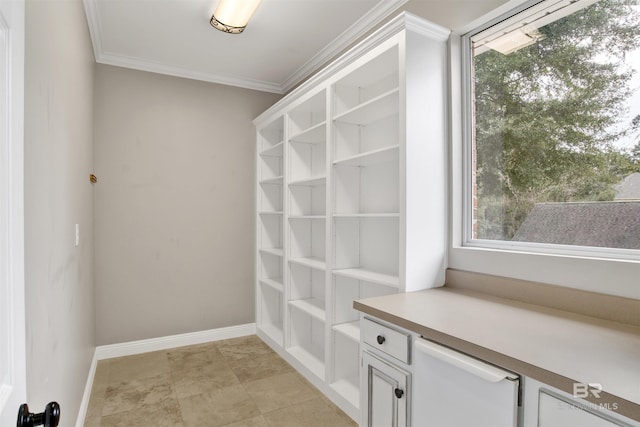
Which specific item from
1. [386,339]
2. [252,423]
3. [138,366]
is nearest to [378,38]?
[386,339]

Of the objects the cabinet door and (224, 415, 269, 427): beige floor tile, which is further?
(224, 415, 269, 427): beige floor tile

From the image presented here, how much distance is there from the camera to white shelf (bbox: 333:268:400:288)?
2.02 meters

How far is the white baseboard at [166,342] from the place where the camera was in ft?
10.7

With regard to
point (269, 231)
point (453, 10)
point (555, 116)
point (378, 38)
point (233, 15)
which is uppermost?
point (233, 15)

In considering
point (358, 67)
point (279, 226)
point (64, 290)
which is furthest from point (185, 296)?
point (358, 67)

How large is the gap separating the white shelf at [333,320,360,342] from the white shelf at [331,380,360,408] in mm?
382

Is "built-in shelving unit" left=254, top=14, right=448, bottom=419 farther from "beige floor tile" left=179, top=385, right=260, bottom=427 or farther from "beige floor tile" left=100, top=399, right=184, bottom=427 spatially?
"beige floor tile" left=100, top=399, right=184, bottom=427

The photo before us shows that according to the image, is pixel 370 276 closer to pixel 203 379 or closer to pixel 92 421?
pixel 203 379

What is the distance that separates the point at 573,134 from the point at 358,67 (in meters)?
1.20

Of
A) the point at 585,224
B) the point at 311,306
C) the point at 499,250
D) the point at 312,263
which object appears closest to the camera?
the point at 585,224

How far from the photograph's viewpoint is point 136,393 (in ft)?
8.68

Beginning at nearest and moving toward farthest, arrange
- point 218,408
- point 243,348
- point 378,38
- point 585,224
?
point 585,224
point 378,38
point 218,408
point 243,348

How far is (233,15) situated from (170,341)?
2893 mm

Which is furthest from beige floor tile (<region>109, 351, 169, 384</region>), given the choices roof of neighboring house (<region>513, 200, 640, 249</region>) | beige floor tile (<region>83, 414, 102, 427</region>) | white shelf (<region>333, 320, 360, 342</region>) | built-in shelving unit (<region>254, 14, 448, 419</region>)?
roof of neighboring house (<region>513, 200, 640, 249</region>)
